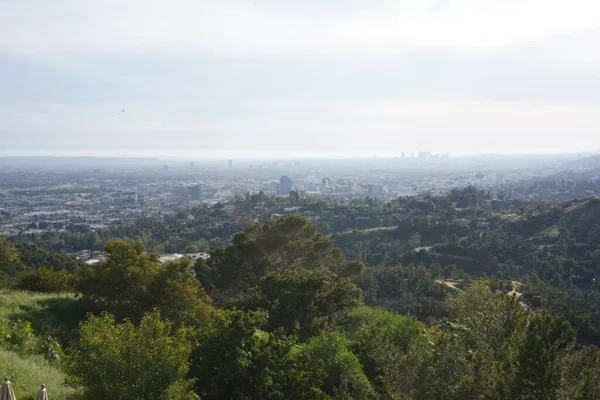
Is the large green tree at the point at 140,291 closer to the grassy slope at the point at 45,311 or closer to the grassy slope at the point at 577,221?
the grassy slope at the point at 45,311

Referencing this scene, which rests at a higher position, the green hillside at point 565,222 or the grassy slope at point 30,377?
the grassy slope at point 30,377

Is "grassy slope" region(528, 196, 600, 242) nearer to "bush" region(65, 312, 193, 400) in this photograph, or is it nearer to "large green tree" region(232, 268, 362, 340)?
"large green tree" region(232, 268, 362, 340)

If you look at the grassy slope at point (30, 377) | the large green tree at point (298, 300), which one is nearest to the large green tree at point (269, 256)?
the large green tree at point (298, 300)

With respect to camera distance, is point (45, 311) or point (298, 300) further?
point (298, 300)

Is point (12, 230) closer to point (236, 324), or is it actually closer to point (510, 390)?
point (236, 324)

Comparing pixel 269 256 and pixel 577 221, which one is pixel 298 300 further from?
pixel 577 221

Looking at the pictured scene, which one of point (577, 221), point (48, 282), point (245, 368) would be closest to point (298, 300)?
point (245, 368)

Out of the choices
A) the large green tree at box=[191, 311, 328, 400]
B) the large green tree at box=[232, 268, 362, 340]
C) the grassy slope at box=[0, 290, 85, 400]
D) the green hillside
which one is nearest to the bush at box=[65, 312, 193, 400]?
the grassy slope at box=[0, 290, 85, 400]
